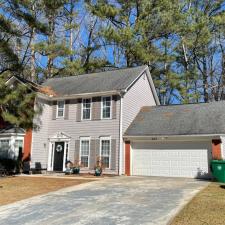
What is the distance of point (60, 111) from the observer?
23328 millimetres

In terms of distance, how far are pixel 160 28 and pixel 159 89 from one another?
19.5ft

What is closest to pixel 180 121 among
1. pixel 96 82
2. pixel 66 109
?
pixel 96 82

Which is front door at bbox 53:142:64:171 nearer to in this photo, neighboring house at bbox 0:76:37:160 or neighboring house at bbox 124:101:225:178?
neighboring house at bbox 0:76:37:160

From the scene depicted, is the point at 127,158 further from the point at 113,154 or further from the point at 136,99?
the point at 136,99

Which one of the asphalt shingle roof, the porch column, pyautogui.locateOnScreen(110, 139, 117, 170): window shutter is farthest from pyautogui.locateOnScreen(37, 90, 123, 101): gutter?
the porch column

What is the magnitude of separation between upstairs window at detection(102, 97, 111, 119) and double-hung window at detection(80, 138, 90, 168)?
2.00 metres

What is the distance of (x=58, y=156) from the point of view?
22578mm

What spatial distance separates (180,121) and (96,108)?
18.4 feet

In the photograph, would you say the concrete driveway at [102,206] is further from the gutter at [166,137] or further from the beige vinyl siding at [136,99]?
the beige vinyl siding at [136,99]

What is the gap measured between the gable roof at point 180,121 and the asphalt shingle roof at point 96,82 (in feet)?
8.86

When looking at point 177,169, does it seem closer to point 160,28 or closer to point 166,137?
point 166,137

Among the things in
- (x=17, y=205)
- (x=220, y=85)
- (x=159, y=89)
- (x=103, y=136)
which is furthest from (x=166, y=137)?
(x=220, y=85)

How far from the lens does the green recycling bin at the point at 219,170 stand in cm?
1588

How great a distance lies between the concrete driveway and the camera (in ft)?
27.8
